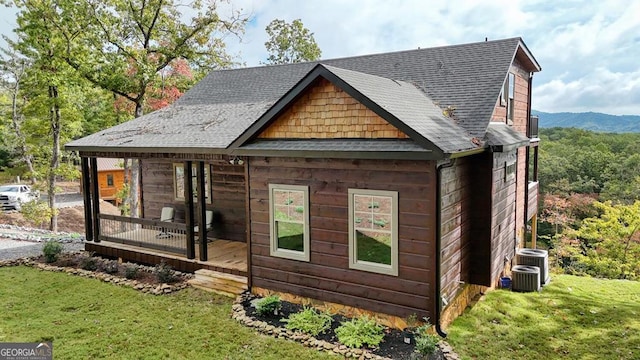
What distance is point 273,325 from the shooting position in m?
7.42

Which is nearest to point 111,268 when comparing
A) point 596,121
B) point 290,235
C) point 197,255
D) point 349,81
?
point 197,255

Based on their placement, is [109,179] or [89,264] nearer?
[89,264]

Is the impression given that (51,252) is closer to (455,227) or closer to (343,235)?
(343,235)

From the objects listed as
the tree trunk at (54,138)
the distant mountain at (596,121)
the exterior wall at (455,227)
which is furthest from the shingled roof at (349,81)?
the distant mountain at (596,121)

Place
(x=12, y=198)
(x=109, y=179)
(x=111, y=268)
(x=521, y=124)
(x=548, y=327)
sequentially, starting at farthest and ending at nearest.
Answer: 1. (x=109, y=179)
2. (x=12, y=198)
3. (x=521, y=124)
4. (x=111, y=268)
5. (x=548, y=327)

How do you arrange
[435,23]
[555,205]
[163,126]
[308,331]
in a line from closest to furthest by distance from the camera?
[308,331] → [163,126] → [435,23] → [555,205]

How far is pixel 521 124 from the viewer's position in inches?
514

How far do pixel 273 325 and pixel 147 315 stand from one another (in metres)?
2.59

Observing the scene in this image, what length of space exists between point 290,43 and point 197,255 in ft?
93.0

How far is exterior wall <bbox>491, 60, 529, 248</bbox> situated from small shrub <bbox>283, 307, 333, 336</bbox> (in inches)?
295

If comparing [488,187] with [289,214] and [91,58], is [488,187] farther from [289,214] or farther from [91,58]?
[91,58]

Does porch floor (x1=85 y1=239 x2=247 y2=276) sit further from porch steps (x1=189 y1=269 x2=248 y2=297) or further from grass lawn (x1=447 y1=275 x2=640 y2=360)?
grass lawn (x1=447 y1=275 x2=640 y2=360)

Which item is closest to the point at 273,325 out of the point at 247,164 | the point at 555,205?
the point at 247,164

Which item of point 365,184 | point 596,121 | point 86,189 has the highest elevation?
point 596,121
